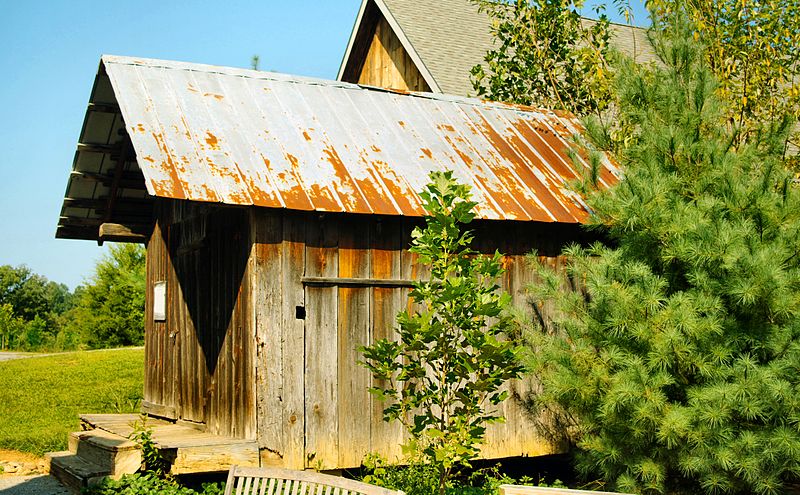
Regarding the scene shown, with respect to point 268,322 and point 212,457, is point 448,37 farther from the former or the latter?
point 212,457

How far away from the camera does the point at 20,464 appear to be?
11141mm

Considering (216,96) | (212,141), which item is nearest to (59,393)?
(216,96)

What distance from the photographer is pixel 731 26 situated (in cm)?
1102

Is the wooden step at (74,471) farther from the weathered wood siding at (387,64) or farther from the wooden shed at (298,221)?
the weathered wood siding at (387,64)

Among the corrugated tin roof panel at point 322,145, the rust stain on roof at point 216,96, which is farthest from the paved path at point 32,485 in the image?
the rust stain on roof at point 216,96

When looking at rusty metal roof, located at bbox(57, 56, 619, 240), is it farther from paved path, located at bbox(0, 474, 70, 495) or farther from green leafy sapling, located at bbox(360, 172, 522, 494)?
paved path, located at bbox(0, 474, 70, 495)

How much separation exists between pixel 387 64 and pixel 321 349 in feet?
35.3

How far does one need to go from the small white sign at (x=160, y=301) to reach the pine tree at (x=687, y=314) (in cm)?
512

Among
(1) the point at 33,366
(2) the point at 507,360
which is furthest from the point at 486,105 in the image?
(1) the point at 33,366

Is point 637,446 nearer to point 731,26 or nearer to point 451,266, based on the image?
point 451,266

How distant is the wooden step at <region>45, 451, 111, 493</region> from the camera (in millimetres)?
8414

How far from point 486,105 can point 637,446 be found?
5.46 meters

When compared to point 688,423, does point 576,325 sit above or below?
above

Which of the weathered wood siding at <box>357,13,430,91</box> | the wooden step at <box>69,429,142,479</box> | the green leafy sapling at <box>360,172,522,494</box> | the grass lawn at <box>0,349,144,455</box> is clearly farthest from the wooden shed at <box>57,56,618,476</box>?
the weathered wood siding at <box>357,13,430,91</box>
